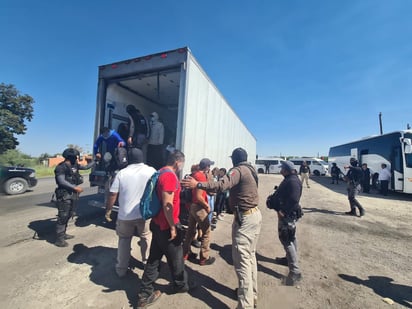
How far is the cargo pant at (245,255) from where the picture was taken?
2006mm

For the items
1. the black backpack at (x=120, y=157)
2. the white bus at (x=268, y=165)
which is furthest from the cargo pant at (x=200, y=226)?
the white bus at (x=268, y=165)

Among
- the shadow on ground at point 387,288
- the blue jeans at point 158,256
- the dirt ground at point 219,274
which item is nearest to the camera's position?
the blue jeans at point 158,256

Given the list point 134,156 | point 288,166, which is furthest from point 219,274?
point 134,156

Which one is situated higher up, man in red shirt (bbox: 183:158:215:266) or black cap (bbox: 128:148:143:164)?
black cap (bbox: 128:148:143:164)

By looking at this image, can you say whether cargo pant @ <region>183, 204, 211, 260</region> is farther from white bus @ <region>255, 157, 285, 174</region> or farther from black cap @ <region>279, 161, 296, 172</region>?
white bus @ <region>255, 157, 285, 174</region>

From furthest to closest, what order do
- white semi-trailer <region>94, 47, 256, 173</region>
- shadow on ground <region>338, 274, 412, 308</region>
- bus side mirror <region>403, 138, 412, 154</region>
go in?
bus side mirror <region>403, 138, 412, 154</region> → white semi-trailer <region>94, 47, 256, 173</region> → shadow on ground <region>338, 274, 412, 308</region>

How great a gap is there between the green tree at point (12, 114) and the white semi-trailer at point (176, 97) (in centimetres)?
2985

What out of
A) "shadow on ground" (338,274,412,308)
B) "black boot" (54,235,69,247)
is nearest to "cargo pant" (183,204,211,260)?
"shadow on ground" (338,274,412,308)

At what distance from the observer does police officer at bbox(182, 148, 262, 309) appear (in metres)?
2.04

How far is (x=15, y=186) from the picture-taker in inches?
314

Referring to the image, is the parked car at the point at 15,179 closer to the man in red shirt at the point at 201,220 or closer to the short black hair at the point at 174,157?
the man in red shirt at the point at 201,220

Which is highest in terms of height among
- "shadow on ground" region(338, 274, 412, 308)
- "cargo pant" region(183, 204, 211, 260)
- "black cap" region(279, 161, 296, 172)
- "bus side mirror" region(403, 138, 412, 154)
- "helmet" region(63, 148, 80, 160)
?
"bus side mirror" region(403, 138, 412, 154)

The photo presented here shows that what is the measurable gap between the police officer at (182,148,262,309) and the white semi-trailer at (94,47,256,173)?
67.5 inches

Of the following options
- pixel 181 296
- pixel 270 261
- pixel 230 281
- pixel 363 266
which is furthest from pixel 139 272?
pixel 363 266
